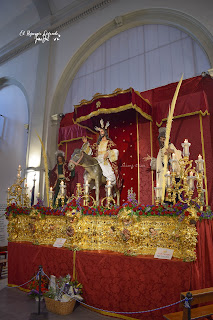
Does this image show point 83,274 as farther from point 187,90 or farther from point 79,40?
point 79,40

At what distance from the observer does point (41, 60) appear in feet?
40.0

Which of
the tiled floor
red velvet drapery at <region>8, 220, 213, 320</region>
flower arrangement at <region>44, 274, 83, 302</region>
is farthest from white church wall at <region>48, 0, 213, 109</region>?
the tiled floor

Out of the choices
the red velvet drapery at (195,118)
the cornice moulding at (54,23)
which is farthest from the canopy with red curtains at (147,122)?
the cornice moulding at (54,23)

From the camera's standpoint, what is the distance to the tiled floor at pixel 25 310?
4.64 metres

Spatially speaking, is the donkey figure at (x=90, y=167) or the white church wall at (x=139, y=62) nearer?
the donkey figure at (x=90, y=167)

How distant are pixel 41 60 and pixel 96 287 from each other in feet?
34.7

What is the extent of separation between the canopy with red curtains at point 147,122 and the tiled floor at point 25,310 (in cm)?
409

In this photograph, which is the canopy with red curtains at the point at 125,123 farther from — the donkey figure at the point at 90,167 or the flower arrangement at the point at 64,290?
the flower arrangement at the point at 64,290

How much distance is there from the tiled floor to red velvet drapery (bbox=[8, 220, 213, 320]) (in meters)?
0.23

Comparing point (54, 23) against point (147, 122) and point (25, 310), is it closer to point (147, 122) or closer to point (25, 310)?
point (147, 122)

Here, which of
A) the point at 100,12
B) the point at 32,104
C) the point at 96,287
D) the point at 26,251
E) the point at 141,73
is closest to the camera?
the point at 96,287

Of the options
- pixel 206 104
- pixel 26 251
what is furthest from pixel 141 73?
pixel 26 251

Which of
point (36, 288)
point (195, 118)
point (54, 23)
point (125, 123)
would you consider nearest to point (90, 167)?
point (125, 123)

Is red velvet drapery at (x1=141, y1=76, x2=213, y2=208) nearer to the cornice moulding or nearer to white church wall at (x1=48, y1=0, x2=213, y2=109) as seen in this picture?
white church wall at (x1=48, y1=0, x2=213, y2=109)
